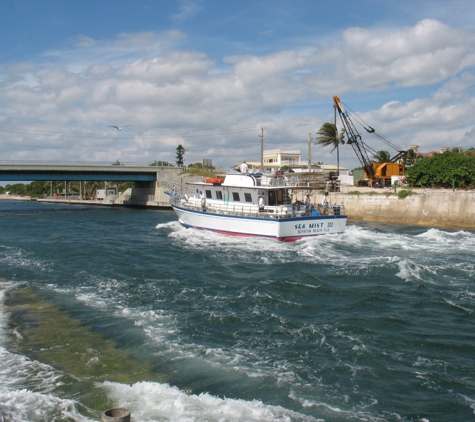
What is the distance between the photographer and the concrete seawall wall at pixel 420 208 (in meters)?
37.3

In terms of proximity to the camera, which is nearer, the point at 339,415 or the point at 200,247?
the point at 339,415

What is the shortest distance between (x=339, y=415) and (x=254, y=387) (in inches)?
71.6

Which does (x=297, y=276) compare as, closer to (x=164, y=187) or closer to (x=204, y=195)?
(x=204, y=195)

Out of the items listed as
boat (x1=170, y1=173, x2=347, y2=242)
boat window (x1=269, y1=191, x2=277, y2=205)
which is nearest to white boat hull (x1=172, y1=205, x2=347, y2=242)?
boat (x1=170, y1=173, x2=347, y2=242)

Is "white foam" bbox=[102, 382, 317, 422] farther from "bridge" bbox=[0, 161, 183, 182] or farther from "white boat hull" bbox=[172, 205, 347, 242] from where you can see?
"bridge" bbox=[0, 161, 183, 182]

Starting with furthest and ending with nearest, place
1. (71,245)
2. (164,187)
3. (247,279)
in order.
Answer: (164,187) → (71,245) → (247,279)

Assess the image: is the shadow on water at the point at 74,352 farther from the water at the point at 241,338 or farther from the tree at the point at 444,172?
the tree at the point at 444,172

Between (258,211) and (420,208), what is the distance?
18588 mm

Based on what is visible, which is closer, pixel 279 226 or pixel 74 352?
pixel 74 352

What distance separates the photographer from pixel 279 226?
91.8ft

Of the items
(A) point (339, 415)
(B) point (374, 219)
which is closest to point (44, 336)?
(A) point (339, 415)

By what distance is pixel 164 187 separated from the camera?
67875 mm

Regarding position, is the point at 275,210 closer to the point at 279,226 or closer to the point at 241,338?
the point at 279,226

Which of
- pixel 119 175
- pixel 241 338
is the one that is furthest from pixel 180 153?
pixel 241 338
